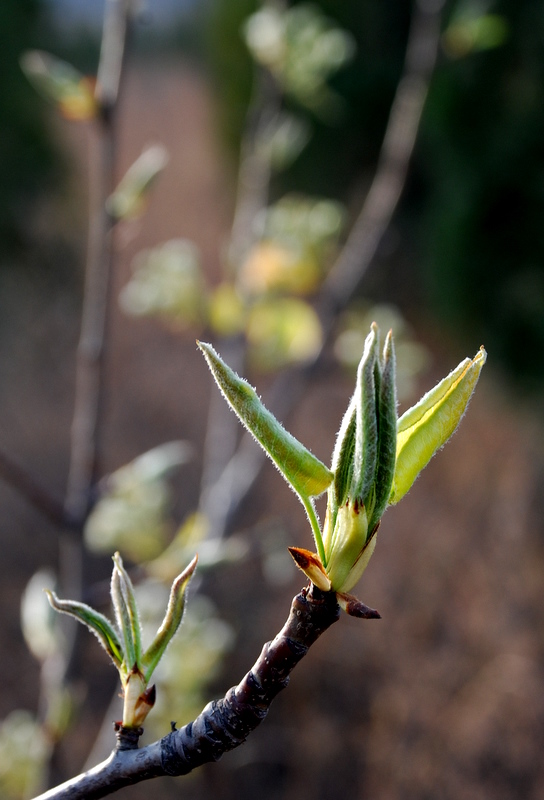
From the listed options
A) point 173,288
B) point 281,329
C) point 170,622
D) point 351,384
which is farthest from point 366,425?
point 351,384

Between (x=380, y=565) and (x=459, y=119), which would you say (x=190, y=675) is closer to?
(x=380, y=565)

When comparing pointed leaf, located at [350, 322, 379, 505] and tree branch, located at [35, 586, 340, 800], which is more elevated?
pointed leaf, located at [350, 322, 379, 505]

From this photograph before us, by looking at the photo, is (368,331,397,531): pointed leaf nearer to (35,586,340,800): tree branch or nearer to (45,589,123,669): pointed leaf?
(35,586,340,800): tree branch

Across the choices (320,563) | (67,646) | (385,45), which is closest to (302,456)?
(320,563)

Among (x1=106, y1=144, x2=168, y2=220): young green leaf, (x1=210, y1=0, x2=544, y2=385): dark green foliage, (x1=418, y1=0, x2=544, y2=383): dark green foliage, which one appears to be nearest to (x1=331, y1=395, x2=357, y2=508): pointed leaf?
(x1=106, y1=144, x2=168, y2=220): young green leaf

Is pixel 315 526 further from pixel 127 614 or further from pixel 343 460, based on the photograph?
pixel 127 614
